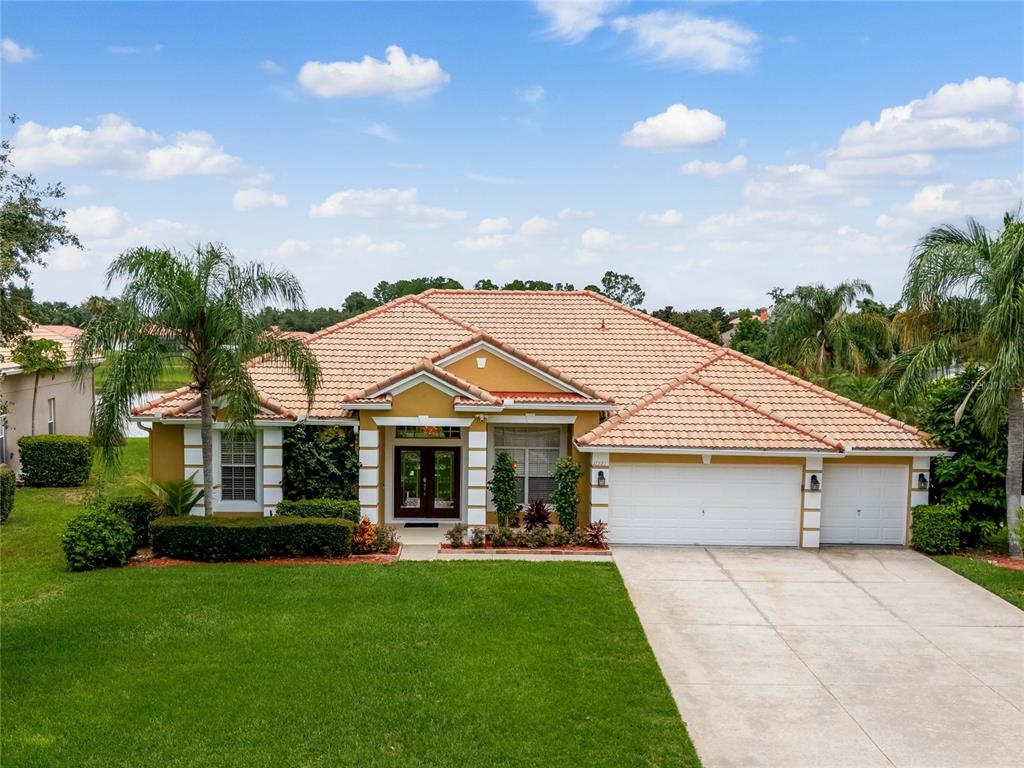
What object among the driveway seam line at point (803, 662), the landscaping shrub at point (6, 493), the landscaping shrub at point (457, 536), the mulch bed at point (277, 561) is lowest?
the driveway seam line at point (803, 662)

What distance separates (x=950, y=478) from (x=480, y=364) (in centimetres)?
1056

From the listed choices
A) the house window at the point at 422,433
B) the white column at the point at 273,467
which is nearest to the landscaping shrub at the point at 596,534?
the house window at the point at 422,433

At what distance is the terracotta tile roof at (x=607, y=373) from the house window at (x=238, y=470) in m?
1.26

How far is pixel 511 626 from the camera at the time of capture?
12742 mm

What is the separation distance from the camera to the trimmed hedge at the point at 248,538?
651 inches

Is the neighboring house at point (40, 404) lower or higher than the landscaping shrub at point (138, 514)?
higher

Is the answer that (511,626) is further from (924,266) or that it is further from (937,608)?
(924,266)

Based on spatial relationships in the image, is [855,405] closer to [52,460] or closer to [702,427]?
[702,427]

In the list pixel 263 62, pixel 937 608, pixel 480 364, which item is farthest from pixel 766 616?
pixel 263 62

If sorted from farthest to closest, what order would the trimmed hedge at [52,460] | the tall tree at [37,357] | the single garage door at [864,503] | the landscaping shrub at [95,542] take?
the trimmed hedge at [52,460] < the tall tree at [37,357] < the single garage door at [864,503] < the landscaping shrub at [95,542]

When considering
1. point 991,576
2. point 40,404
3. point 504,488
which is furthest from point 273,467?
point 991,576

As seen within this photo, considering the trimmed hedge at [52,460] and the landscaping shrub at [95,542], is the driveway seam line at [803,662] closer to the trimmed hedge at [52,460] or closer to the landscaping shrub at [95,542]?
the landscaping shrub at [95,542]

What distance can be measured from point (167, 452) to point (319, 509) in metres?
4.19

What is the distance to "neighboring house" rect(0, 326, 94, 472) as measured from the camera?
25.3 m
